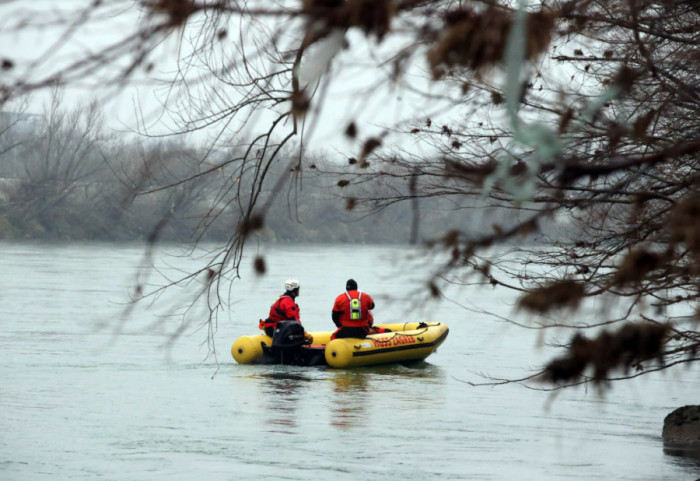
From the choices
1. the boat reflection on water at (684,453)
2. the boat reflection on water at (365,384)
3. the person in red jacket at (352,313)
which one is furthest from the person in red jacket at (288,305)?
the boat reflection on water at (684,453)

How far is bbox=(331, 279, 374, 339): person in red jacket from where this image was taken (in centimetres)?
1688

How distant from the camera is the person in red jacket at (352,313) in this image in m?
16.9

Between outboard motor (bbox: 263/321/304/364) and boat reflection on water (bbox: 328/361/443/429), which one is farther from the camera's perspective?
outboard motor (bbox: 263/321/304/364)

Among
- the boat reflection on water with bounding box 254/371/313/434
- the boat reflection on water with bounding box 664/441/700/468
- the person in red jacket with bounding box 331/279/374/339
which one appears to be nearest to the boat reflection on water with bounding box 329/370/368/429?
the boat reflection on water with bounding box 254/371/313/434

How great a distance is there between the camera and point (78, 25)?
11.5 ft

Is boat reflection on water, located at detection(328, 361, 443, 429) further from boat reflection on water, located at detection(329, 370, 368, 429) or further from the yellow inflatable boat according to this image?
the yellow inflatable boat

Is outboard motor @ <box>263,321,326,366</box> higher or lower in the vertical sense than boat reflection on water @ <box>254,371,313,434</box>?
higher

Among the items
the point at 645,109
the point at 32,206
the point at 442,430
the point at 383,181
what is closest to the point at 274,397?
the point at 442,430

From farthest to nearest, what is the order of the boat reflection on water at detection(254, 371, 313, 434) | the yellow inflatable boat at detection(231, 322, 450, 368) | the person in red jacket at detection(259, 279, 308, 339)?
the yellow inflatable boat at detection(231, 322, 450, 368), the person in red jacket at detection(259, 279, 308, 339), the boat reflection on water at detection(254, 371, 313, 434)

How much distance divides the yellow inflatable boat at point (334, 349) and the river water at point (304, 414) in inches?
8.8

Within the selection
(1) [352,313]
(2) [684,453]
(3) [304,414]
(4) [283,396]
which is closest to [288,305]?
(1) [352,313]

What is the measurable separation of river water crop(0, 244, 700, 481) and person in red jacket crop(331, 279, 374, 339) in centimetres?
70

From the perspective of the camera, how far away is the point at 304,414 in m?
14.1

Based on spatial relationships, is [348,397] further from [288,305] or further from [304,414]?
[288,305]
